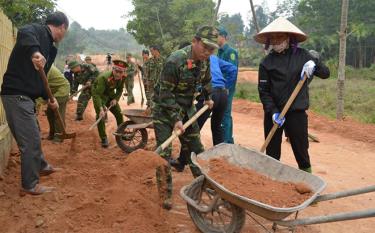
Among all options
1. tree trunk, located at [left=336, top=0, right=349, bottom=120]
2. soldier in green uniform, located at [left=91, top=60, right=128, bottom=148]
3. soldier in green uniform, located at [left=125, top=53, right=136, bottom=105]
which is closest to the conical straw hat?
soldier in green uniform, located at [left=91, top=60, right=128, bottom=148]

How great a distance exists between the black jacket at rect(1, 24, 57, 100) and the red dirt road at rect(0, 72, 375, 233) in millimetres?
1137

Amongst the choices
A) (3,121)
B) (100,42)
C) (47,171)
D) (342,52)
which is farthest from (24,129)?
(100,42)

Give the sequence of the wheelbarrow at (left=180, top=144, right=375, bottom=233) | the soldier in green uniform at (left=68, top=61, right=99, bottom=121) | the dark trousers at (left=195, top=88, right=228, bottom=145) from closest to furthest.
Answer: the wheelbarrow at (left=180, top=144, right=375, bottom=233) < the dark trousers at (left=195, top=88, right=228, bottom=145) < the soldier in green uniform at (left=68, top=61, right=99, bottom=121)

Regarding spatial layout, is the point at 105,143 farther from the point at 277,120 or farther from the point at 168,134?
the point at 277,120

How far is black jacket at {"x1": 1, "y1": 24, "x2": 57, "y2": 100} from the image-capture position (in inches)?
159

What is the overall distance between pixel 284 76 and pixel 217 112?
1385mm

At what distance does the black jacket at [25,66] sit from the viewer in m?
4.03

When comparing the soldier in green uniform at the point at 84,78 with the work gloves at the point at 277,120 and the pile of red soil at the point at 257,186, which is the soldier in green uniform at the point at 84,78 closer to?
the work gloves at the point at 277,120

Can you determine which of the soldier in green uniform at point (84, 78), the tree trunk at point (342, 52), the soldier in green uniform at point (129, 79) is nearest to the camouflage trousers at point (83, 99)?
the soldier in green uniform at point (84, 78)

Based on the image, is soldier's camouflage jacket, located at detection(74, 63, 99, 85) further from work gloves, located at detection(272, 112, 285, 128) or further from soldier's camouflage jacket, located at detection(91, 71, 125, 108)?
work gloves, located at detection(272, 112, 285, 128)

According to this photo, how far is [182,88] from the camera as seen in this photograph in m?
4.23

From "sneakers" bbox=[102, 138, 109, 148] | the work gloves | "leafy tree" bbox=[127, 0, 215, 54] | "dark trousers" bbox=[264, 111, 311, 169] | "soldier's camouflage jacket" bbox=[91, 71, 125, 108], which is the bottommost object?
"sneakers" bbox=[102, 138, 109, 148]

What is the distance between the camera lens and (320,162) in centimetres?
670

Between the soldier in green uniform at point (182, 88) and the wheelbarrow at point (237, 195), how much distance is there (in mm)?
477
